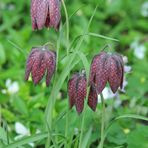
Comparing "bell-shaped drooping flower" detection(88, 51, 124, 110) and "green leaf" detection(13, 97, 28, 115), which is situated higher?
"bell-shaped drooping flower" detection(88, 51, 124, 110)

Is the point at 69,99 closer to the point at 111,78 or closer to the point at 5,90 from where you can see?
the point at 111,78

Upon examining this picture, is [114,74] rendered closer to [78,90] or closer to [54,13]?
[78,90]

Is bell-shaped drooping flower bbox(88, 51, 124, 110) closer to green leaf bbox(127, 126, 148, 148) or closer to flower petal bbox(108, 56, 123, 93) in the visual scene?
flower petal bbox(108, 56, 123, 93)

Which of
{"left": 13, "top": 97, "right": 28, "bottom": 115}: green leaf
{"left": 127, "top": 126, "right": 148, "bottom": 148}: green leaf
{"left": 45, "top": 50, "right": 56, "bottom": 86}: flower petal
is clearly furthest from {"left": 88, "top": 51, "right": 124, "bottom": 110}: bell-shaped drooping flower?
{"left": 13, "top": 97, "right": 28, "bottom": 115}: green leaf

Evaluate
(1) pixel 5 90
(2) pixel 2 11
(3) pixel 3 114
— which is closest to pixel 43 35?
(2) pixel 2 11

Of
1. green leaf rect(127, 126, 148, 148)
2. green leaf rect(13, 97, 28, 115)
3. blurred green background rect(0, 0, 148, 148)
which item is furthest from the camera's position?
green leaf rect(13, 97, 28, 115)

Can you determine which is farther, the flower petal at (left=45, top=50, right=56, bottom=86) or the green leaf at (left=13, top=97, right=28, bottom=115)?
the green leaf at (left=13, top=97, right=28, bottom=115)

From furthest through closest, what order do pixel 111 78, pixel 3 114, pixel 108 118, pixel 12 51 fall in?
1. pixel 12 51
2. pixel 3 114
3. pixel 108 118
4. pixel 111 78
